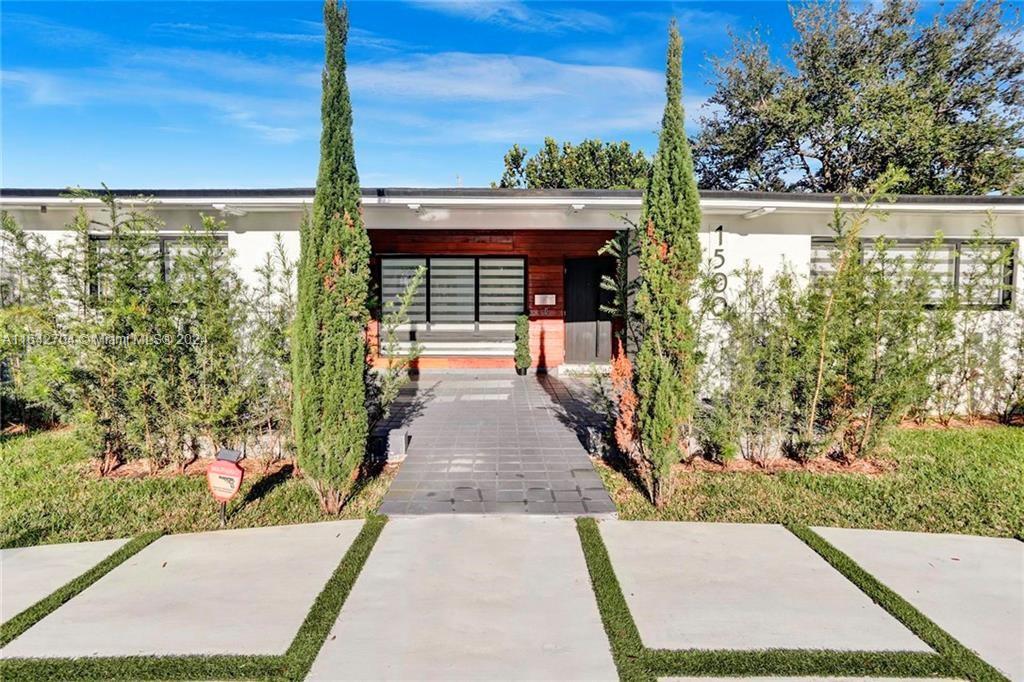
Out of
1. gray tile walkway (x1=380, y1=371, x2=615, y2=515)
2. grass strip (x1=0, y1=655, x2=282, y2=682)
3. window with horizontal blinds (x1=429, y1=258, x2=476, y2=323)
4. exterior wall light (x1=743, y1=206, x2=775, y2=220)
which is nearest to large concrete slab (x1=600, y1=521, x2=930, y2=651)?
gray tile walkway (x1=380, y1=371, x2=615, y2=515)

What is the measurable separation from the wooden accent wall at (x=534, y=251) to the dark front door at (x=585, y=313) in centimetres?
23

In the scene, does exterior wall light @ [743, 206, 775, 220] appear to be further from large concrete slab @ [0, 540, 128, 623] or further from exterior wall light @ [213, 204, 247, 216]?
large concrete slab @ [0, 540, 128, 623]

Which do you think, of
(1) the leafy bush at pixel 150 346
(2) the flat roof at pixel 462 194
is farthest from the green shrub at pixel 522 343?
(1) the leafy bush at pixel 150 346

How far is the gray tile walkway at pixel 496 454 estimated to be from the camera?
4.23 meters

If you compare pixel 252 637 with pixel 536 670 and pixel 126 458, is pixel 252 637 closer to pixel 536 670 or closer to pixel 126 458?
pixel 536 670

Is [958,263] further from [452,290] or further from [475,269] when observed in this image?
[452,290]

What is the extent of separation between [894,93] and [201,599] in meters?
21.1

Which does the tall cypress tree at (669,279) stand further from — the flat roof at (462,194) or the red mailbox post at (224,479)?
the red mailbox post at (224,479)

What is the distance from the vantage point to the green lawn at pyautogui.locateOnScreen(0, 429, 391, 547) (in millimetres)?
3895

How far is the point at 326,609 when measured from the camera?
2.75 meters

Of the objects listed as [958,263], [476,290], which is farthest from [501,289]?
[958,263]

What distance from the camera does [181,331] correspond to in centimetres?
490

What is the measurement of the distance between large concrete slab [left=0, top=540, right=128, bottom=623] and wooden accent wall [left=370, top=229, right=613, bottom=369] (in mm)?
7075

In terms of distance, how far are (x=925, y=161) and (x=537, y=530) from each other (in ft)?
64.7
